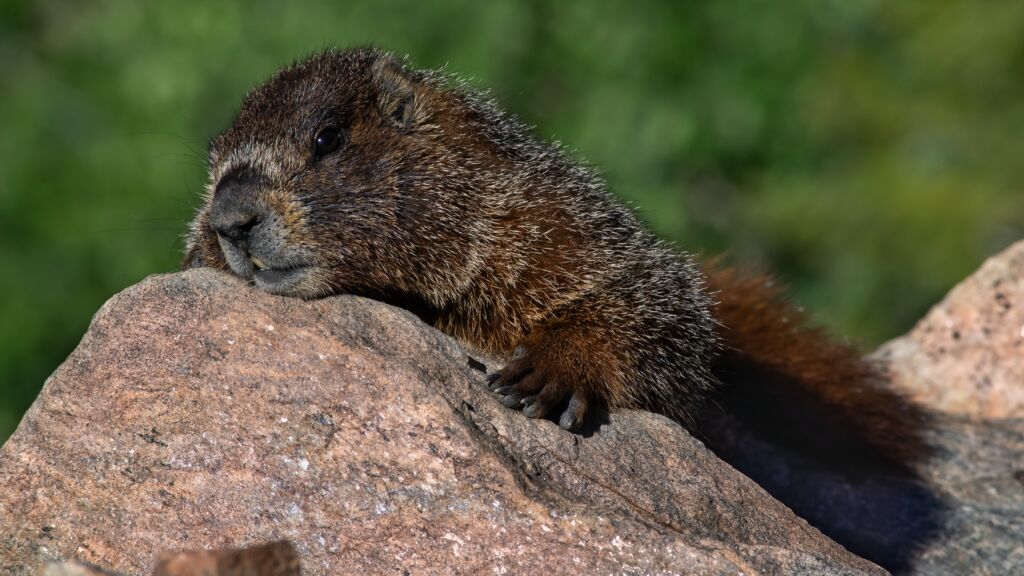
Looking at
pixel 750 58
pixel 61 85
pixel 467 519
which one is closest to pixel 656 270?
pixel 467 519

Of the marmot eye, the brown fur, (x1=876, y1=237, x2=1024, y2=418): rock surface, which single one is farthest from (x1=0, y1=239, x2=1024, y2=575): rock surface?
(x1=876, y1=237, x2=1024, y2=418): rock surface

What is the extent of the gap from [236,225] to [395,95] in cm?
108

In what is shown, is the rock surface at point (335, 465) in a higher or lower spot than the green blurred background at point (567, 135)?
lower

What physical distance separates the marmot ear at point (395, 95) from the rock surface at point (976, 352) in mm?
3441

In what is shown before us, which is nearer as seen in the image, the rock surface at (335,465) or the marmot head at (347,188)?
the rock surface at (335,465)

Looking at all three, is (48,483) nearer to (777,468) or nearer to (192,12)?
(777,468)

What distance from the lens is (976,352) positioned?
7.30 meters

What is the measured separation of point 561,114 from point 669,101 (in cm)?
91

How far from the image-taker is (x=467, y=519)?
3.88 metres

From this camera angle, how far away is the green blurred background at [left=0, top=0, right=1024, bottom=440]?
1012cm

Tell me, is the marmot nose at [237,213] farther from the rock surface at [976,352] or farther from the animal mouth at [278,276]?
the rock surface at [976,352]

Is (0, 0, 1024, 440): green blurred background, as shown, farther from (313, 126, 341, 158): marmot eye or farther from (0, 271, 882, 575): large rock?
(0, 271, 882, 575): large rock

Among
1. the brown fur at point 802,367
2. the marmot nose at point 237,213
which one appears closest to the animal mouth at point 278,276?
the marmot nose at point 237,213

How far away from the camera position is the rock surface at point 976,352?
7.18 m
